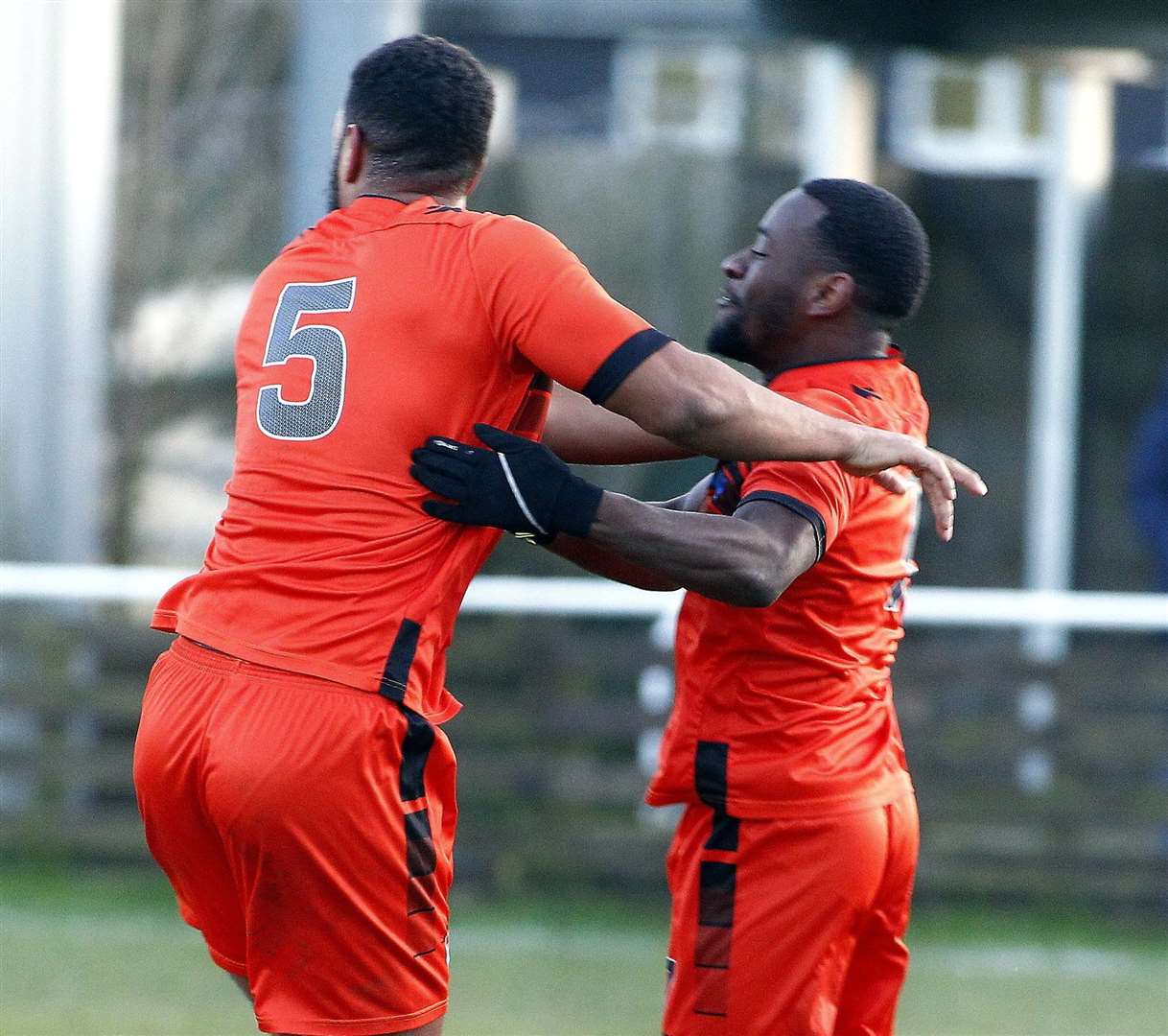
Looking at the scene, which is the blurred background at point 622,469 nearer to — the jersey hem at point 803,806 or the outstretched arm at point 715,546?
the jersey hem at point 803,806

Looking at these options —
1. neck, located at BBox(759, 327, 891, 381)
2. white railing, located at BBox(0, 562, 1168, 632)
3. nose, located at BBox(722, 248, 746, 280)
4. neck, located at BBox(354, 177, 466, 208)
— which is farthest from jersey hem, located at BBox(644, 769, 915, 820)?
white railing, located at BBox(0, 562, 1168, 632)

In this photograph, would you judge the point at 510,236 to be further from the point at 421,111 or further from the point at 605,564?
the point at 605,564

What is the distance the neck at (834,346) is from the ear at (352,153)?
0.88 metres

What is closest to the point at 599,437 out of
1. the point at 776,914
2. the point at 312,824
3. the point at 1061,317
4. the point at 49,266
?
the point at 776,914

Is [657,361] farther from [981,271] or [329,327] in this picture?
[981,271]

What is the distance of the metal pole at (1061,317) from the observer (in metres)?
7.66

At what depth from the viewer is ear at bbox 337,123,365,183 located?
2.90 metres

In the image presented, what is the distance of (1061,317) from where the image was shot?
7.69m

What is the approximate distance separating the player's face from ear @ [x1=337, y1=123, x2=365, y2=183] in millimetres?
765

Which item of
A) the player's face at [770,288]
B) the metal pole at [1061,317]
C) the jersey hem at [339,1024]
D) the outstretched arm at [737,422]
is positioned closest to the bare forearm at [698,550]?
the outstretched arm at [737,422]

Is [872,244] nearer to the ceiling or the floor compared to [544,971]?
nearer to the ceiling

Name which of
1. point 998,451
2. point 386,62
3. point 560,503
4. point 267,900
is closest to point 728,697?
point 560,503

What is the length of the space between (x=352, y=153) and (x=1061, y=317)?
17.8 feet

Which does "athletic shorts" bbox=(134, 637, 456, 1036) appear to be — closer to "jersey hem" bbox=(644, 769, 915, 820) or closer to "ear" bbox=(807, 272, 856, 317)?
"jersey hem" bbox=(644, 769, 915, 820)
